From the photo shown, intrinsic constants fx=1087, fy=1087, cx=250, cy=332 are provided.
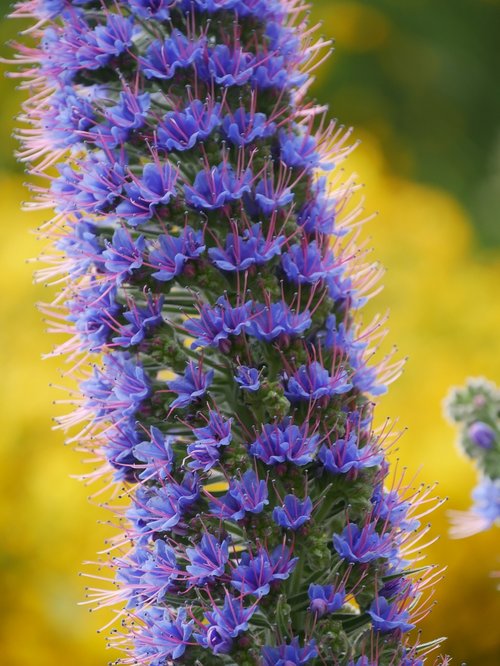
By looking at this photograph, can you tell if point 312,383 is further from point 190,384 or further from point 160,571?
point 160,571

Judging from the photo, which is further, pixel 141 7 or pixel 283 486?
pixel 141 7

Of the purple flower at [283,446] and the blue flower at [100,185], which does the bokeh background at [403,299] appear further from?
the blue flower at [100,185]

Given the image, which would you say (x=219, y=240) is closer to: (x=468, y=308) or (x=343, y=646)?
(x=343, y=646)

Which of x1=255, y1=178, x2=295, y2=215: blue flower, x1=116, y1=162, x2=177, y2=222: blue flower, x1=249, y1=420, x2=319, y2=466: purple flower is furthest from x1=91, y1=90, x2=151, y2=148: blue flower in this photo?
x1=249, y1=420, x2=319, y2=466: purple flower

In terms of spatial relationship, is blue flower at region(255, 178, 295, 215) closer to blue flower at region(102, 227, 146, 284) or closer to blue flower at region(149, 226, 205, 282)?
blue flower at region(149, 226, 205, 282)

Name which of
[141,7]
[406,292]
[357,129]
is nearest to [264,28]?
[141,7]

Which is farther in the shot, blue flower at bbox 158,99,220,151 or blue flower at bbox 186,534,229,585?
blue flower at bbox 158,99,220,151
